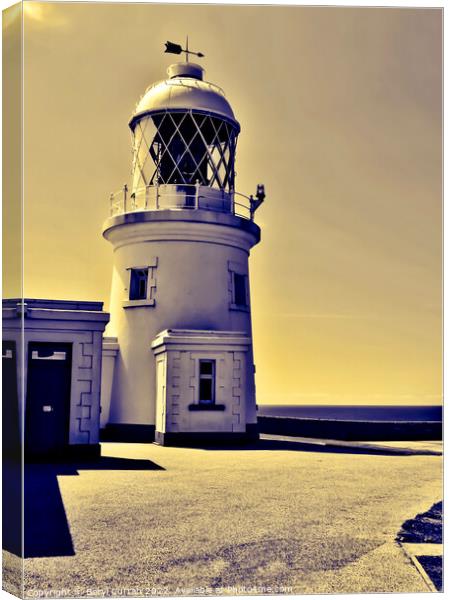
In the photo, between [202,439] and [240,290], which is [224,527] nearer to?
[202,439]

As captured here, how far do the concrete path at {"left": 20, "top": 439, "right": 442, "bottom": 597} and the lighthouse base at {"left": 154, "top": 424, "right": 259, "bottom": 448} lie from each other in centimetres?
385

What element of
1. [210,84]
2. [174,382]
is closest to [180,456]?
[174,382]

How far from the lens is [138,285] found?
20.7 meters

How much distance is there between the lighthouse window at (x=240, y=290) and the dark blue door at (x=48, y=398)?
719 cm

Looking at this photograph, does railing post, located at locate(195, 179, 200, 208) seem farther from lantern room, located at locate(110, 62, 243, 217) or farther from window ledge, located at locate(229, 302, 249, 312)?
window ledge, located at locate(229, 302, 249, 312)

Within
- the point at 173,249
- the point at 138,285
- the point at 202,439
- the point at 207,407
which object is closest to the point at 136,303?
the point at 138,285

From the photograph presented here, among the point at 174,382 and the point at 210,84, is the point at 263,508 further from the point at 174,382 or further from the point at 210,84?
the point at 210,84

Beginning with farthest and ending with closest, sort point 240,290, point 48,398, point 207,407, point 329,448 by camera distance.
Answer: point 240,290
point 207,407
point 329,448
point 48,398

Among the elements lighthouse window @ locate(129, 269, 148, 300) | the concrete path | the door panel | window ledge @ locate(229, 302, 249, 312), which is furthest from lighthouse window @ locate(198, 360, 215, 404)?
the door panel

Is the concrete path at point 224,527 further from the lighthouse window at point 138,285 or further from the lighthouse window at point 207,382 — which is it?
the lighthouse window at point 138,285

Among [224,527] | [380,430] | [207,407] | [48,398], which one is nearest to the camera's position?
[224,527]

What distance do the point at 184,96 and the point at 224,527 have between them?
1415 cm

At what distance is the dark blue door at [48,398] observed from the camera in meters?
13.9

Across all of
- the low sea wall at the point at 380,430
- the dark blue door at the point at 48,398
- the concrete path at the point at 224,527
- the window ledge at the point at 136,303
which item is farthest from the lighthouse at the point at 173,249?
the concrete path at the point at 224,527
